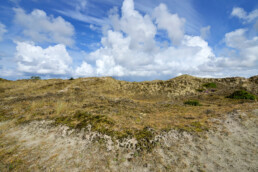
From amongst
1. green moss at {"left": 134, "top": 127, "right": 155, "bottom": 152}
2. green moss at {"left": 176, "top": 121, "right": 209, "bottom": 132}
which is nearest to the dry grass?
green moss at {"left": 134, "top": 127, "right": 155, "bottom": 152}

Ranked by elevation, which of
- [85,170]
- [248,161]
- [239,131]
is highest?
[239,131]

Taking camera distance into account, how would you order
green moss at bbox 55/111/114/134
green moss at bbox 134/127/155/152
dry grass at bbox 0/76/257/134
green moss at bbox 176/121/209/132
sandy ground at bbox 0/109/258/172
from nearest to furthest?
sandy ground at bbox 0/109/258/172, green moss at bbox 134/127/155/152, green moss at bbox 176/121/209/132, green moss at bbox 55/111/114/134, dry grass at bbox 0/76/257/134

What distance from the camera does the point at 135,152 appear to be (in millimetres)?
6766

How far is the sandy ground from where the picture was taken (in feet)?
19.4

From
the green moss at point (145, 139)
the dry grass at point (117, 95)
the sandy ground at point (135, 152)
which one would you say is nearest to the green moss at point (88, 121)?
the sandy ground at point (135, 152)

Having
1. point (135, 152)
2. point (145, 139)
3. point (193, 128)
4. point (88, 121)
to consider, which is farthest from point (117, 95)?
point (135, 152)

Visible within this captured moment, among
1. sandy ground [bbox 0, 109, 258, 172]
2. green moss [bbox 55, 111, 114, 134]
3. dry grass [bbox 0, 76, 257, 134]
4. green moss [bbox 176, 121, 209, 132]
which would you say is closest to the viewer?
sandy ground [bbox 0, 109, 258, 172]

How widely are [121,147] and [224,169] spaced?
5090 mm

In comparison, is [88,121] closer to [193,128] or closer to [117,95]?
[193,128]

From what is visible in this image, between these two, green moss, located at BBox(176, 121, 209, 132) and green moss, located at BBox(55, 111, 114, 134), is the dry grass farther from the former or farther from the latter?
green moss, located at BBox(176, 121, 209, 132)

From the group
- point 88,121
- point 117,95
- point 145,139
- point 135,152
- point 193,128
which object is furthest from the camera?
point 117,95

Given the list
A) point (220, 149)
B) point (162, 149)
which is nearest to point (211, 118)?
point (220, 149)

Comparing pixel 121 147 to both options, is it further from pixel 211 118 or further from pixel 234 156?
pixel 211 118

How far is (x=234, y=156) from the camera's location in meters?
6.28
